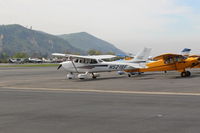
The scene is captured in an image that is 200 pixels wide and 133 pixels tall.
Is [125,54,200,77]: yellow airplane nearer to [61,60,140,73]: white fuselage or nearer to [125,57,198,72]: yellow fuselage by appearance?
[125,57,198,72]: yellow fuselage

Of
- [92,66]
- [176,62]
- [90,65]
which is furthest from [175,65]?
[90,65]

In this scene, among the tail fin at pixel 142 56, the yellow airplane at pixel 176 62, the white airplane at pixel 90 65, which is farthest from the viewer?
the tail fin at pixel 142 56

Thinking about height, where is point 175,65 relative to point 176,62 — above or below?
below

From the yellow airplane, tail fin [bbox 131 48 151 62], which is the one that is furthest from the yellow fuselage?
tail fin [bbox 131 48 151 62]

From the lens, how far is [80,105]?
11102mm

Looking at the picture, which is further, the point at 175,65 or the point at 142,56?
the point at 142,56

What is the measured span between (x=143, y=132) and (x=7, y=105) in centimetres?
632

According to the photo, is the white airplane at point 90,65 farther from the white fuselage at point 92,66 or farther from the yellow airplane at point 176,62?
the yellow airplane at point 176,62

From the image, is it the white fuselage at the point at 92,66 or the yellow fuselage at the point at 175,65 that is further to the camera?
the white fuselage at the point at 92,66

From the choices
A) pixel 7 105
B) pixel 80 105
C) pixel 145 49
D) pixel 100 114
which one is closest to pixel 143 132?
pixel 100 114

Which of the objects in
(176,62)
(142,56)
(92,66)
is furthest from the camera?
(142,56)

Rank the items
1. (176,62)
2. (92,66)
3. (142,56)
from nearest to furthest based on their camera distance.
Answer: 1. (176,62)
2. (92,66)
3. (142,56)

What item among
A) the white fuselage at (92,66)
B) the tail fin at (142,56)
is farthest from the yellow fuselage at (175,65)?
the tail fin at (142,56)

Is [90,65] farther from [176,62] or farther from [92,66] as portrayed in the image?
[176,62]
